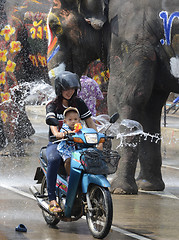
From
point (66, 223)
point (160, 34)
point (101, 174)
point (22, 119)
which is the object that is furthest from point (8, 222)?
point (22, 119)

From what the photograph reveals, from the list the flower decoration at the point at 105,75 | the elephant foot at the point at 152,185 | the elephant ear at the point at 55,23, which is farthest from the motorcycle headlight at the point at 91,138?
the flower decoration at the point at 105,75

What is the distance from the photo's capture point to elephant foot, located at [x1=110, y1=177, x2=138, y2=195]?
8.89 m

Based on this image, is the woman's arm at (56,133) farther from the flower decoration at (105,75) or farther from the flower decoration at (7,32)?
the flower decoration at (7,32)

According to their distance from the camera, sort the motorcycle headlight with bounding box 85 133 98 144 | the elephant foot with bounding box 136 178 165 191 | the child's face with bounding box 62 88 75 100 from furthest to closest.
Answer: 1. the elephant foot with bounding box 136 178 165 191
2. the child's face with bounding box 62 88 75 100
3. the motorcycle headlight with bounding box 85 133 98 144

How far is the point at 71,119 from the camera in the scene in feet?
22.2

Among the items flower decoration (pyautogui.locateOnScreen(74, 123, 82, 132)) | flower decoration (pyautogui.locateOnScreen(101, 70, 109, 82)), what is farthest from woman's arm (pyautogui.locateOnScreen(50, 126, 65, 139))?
flower decoration (pyautogui.locateOnScreen(101, 70, 109, 82))

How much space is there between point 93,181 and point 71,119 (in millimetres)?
698

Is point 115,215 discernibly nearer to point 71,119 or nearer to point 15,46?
point 71,119

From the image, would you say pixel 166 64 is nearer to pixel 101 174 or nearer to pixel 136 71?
pixel 136 71

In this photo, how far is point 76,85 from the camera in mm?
6871

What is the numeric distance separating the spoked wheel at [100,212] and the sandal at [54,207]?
31 centimetres

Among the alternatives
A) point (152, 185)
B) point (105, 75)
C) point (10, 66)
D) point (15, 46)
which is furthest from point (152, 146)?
point (15, 46)

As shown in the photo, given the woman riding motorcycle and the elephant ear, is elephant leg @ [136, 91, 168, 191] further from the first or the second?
the woman riding motorcycle

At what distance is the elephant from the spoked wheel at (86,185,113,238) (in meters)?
2.41
